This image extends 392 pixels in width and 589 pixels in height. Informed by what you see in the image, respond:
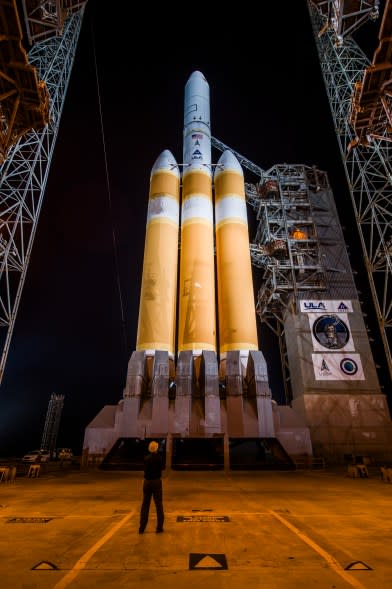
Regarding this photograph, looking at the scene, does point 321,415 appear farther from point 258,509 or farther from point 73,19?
point 73,19

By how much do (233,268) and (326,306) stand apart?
11.7 m

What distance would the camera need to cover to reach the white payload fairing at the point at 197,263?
2348 cm

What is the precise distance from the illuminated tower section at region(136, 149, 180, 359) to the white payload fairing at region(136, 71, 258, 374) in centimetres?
Answer: 7

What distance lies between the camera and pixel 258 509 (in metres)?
8.34

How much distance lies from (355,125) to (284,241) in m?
16.7

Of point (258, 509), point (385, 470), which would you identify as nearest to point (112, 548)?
point (258, 509)

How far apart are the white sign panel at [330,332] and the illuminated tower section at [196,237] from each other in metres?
11.6

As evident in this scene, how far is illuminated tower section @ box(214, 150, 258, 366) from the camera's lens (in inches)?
933

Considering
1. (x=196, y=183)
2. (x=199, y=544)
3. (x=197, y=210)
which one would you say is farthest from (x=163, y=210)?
(x=199, y=544)

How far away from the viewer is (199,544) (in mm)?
5371

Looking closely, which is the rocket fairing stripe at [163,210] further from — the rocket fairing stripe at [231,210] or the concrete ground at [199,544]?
the concrete ground at [199,544]

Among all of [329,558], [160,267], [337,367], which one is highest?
[160,267]

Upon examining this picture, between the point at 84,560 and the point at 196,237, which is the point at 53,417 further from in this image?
the point at 84,560

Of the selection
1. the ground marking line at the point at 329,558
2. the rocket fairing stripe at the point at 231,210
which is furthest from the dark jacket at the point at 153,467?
the rocket fairing stripe at the point at 231,210
